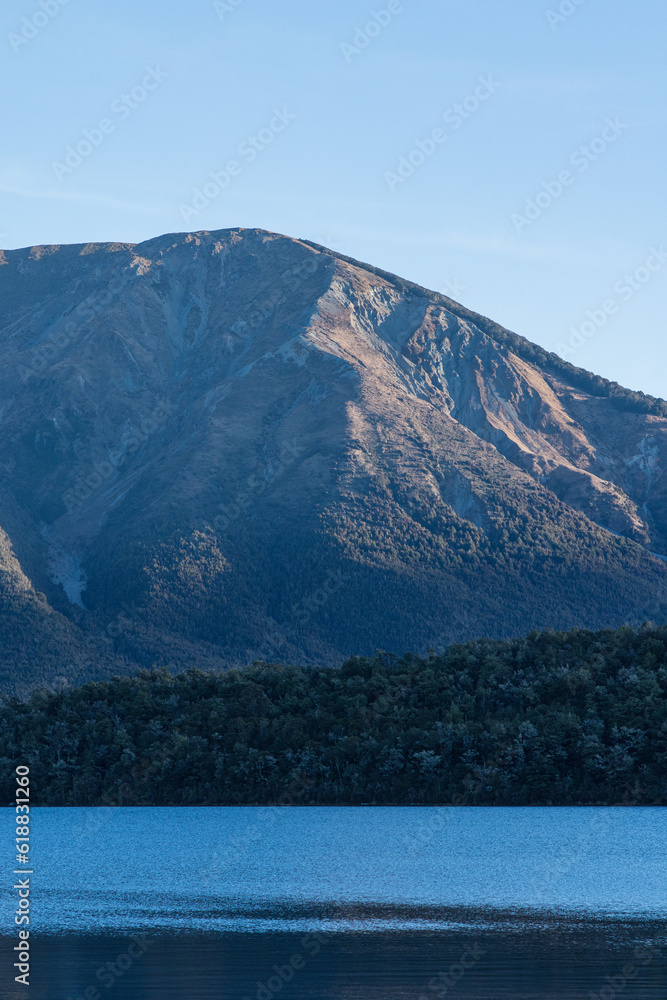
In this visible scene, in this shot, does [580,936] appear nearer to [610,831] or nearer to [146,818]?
[610,831]

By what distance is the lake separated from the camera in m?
35.7

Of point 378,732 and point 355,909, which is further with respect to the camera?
point 378,732

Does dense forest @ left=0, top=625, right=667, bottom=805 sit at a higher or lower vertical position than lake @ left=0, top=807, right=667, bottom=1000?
higher

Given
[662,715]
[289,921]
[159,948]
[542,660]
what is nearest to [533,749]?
[662,715]

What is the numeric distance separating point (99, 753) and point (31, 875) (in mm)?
46404

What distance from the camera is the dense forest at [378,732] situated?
95.7 meters

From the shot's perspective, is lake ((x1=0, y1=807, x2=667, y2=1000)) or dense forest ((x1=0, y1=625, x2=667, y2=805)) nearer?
lake ((x1=0, y1=807, x2=667, y2=1000))

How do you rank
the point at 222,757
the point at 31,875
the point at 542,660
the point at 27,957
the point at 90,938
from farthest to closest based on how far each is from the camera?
1. the point at 542,660
2. the point at 222,757
3. the point at 31,875
4. the point at 90,938
5. the point at 27,957

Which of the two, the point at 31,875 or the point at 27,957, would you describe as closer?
the point at 27,957

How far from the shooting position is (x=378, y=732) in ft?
342

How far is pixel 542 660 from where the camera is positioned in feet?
375

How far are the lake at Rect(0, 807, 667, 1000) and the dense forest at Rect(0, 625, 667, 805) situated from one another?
7.52m

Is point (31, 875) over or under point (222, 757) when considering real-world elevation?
under

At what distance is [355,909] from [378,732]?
55.3m
